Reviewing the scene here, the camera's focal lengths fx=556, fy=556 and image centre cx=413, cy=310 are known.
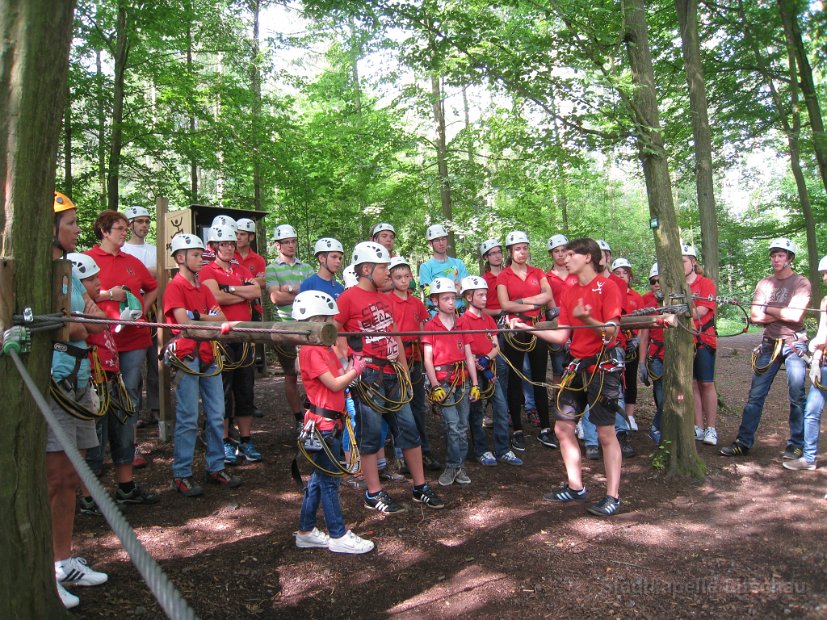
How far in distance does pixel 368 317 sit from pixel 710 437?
15.1ft

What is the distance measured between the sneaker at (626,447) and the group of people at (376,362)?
0.03 meters

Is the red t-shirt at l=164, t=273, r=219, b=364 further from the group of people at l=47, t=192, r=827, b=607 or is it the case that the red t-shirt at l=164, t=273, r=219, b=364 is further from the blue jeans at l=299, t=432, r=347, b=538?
the blue jeans at l=299, t=432, r=347, b=538

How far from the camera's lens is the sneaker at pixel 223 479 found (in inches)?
207

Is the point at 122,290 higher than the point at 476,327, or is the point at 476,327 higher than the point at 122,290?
the point at 122,290

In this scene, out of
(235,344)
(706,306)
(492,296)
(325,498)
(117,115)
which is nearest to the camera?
(325,498)

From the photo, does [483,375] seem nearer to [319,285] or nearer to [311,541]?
[319,285]

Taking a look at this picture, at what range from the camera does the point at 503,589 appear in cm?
356

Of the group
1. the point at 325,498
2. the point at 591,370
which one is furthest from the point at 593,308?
the point at 325,498

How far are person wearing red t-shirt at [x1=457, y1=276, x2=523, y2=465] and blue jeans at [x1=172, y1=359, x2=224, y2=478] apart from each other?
257cm

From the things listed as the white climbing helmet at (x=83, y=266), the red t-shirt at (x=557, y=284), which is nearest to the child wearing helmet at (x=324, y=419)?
the white climbing helmet at (x=83, y=266)

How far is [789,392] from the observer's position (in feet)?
20.1

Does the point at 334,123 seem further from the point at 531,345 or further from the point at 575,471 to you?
the point at 575,471

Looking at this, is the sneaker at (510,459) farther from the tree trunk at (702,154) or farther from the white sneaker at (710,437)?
the tree trunk at (702,154)

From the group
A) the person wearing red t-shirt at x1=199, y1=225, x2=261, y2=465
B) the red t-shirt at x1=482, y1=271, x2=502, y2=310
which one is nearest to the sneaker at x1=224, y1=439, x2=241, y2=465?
the person wearing red t-shirt at x1=199, y1=225, x2=261, y2=465
